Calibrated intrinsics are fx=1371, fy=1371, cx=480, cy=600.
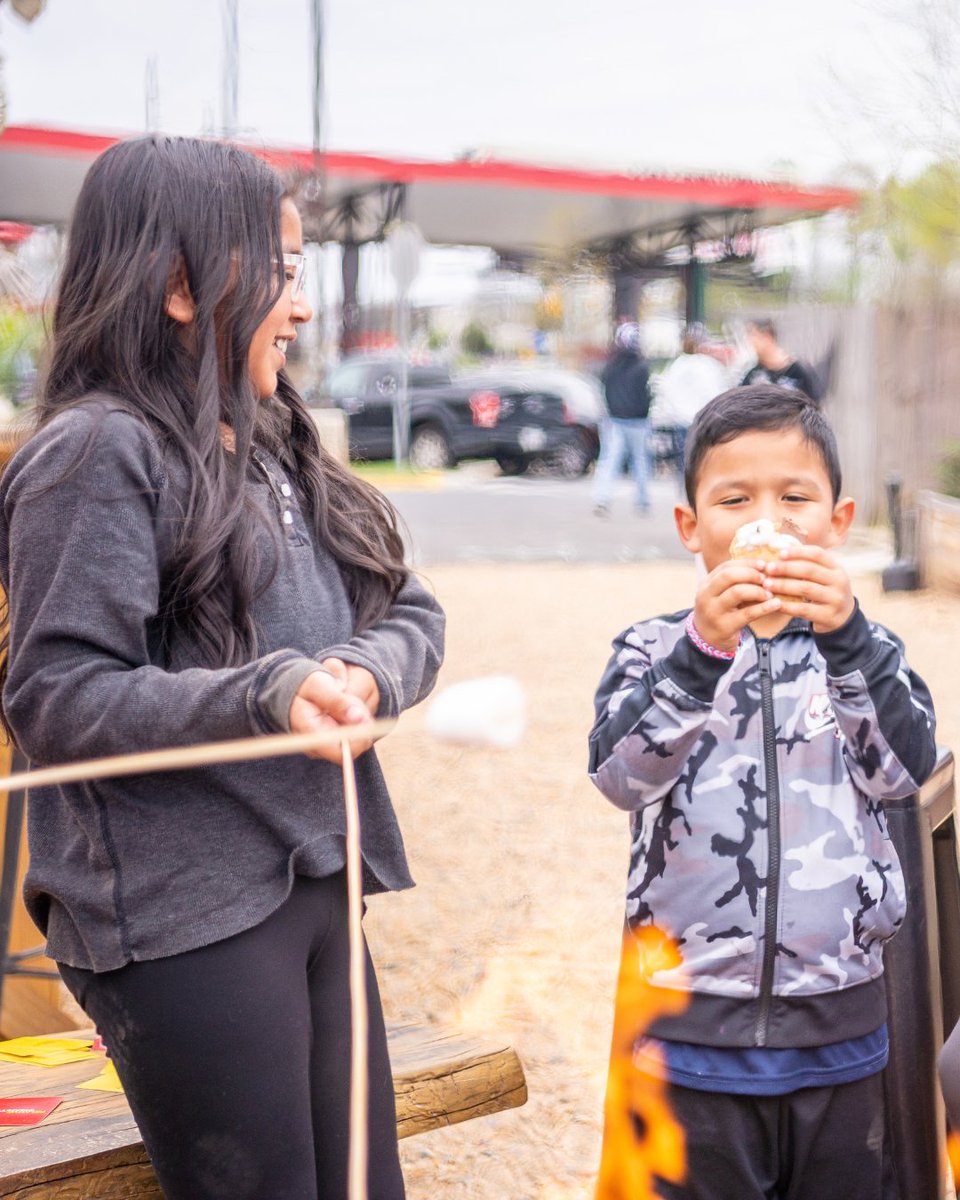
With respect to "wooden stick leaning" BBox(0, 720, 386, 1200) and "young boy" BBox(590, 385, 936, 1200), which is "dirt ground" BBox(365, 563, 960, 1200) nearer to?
"young boy" BBox(590, 385, 936, 1200)

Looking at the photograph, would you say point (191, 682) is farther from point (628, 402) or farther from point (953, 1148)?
point (628, 402)

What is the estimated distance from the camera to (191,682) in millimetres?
1434

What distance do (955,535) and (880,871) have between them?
750 centimetres

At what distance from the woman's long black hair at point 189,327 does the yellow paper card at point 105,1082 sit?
97 cm

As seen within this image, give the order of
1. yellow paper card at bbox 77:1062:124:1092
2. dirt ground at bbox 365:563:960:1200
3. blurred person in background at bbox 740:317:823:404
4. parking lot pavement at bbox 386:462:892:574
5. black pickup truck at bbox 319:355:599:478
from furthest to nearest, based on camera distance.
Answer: black pickup truck at bbox 319:355:599:478
parking lot pavement at bbox 386:462:892:574
blurred person in background at bbox 740:317:823:404
dirt ground at bbox 365:563:960:1200
yellow paper card at bbox 77:1062:124:1092

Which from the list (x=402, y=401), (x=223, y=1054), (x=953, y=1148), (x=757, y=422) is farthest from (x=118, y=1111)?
(x=402, y=401)

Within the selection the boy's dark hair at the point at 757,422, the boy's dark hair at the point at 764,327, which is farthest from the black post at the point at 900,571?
the boy's dark hair at the point at 757,422

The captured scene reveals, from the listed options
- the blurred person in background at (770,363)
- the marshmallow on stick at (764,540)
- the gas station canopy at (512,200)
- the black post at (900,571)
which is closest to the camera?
the marshmallow on stick at (764,540)

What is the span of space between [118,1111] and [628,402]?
35.7 feet

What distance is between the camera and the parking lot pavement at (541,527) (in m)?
11.2

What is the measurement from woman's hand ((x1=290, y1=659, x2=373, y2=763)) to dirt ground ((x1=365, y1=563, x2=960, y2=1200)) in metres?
1.80

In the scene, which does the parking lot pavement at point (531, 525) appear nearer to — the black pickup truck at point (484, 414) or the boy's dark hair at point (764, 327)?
the black pickup truck at point (484, 414)

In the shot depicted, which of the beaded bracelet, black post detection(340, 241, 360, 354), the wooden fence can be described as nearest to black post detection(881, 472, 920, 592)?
the wooden fence

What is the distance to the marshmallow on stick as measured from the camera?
1615 mm
